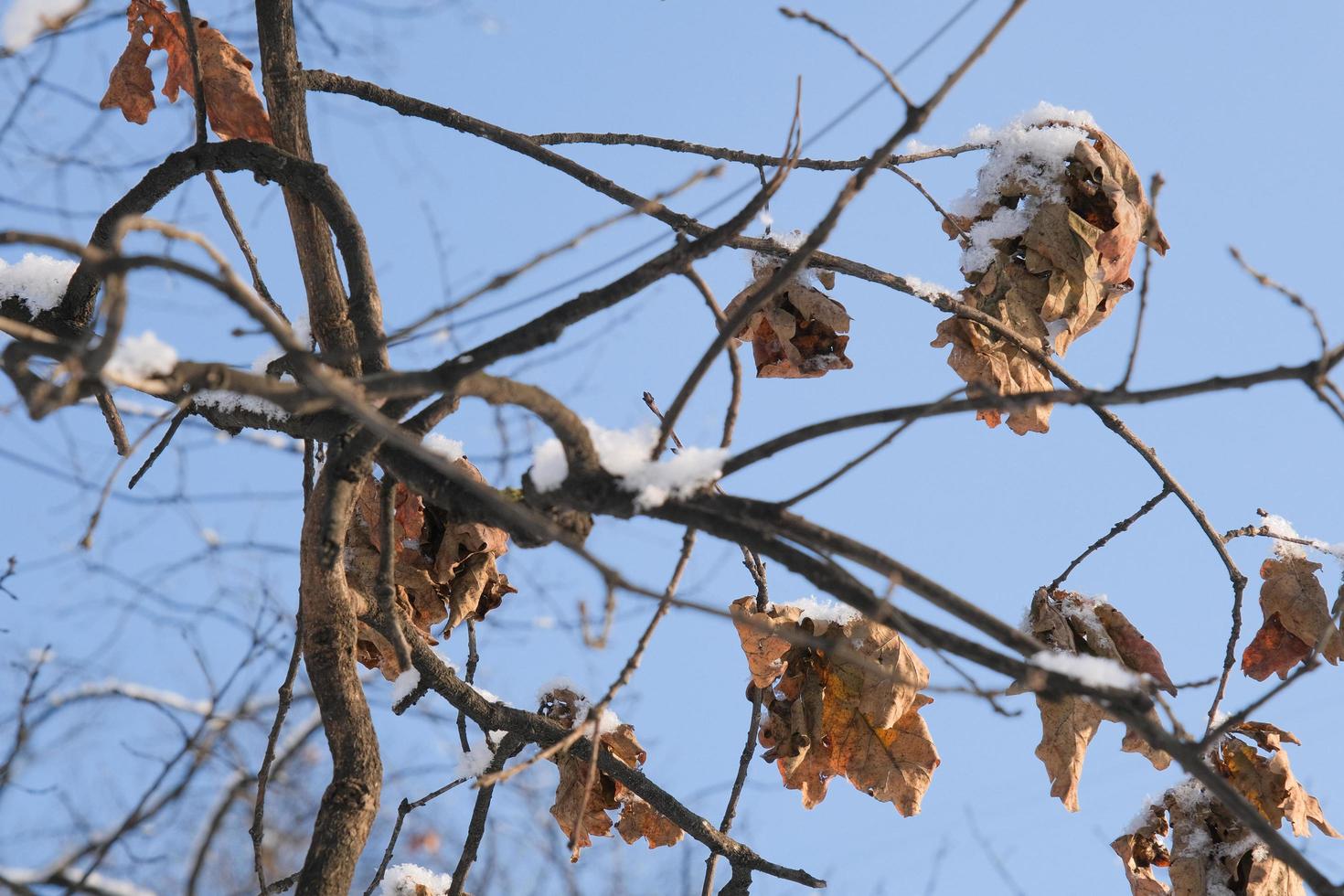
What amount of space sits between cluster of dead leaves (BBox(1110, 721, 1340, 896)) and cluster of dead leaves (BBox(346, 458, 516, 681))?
1352 mm

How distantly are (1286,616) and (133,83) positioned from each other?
8.75 ft

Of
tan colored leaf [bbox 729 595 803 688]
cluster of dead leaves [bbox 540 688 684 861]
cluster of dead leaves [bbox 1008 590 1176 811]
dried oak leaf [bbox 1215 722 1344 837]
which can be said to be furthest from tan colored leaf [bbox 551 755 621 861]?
dried oak leaf [bbox 1215 722 1344 837]

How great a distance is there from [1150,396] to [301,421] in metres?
1.15

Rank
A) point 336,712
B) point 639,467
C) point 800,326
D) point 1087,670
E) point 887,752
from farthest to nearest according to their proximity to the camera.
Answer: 1. point 800,326
2. point 887,752
3. point 336,712
4. point 639,467
5. point 1087,670

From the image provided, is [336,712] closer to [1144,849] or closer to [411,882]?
[411,882]

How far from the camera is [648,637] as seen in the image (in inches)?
48.2

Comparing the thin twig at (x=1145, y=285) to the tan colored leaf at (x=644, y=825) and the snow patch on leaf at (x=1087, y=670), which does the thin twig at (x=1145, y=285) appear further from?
the tan colored leaf at (x=644, y=825)

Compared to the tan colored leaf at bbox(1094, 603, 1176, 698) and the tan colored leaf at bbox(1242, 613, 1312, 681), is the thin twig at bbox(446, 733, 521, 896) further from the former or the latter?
the tan colored leaf at bbox(1242, 613, 1312, 681)

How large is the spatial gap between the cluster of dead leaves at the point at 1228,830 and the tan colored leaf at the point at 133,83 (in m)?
2.55

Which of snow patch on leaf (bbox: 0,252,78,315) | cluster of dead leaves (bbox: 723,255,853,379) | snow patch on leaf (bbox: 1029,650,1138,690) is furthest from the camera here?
cluster of dead leaves (bbox: 723,255,853,379)

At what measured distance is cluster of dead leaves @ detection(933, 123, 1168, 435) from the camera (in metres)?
1.86

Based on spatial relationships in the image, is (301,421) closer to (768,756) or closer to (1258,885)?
(768,756)

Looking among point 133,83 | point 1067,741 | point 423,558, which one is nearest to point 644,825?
point 423,558

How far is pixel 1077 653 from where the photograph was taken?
183cm
